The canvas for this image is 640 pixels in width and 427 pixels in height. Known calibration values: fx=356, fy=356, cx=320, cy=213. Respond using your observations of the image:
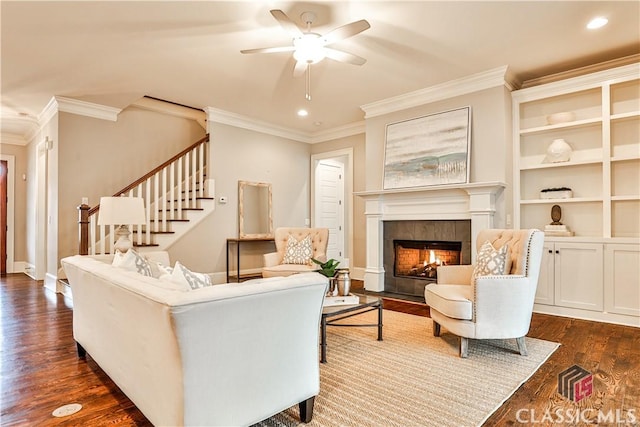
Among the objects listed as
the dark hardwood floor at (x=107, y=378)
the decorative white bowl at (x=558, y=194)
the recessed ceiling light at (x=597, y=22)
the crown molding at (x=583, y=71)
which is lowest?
the dark hardwood floor at (x=107, y=378)

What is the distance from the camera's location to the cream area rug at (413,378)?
1875mm

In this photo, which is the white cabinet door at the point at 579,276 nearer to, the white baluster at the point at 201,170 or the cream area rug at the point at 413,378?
the cream area rug at the point at 413,378

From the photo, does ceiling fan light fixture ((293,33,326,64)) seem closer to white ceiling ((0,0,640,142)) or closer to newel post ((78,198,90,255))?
white ceiling ((0,0,640,142))

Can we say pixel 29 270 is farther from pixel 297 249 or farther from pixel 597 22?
pixel 597 22

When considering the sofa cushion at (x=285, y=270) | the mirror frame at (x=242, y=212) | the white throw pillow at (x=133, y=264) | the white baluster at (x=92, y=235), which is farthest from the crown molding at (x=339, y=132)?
the white throw pillow at (x=133, y=264)

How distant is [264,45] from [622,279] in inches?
168

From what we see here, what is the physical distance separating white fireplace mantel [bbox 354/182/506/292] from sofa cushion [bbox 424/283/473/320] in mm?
1339

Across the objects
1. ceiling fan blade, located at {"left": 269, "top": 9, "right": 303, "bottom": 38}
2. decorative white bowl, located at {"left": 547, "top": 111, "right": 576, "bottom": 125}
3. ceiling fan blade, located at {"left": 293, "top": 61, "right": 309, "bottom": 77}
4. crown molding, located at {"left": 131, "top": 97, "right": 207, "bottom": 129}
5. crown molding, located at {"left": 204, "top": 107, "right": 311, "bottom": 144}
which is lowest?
decorative white bowl, located at {"left": 547, "top": 111, "right": 576, "bottom": 125}

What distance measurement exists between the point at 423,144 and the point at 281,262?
100 inches

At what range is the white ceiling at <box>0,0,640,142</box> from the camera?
2.92m

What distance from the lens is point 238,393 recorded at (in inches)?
58.7

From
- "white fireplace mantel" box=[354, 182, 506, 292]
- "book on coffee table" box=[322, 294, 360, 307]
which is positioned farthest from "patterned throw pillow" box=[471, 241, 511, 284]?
"white fireplace mantel" box=[354, 182, 506, 292]

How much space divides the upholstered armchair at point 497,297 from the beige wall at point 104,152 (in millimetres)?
5096

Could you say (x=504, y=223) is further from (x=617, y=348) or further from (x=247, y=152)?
(x=247, y=152)
